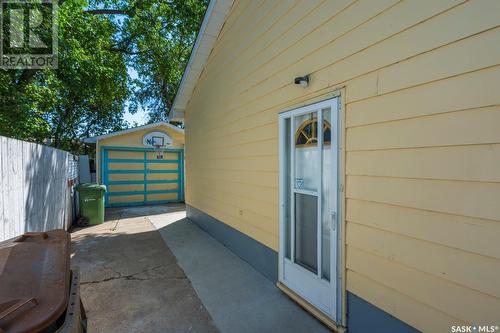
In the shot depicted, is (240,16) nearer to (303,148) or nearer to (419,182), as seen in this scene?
(303,148)

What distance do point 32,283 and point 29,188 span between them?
8.81 ft

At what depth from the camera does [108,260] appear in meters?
4.51

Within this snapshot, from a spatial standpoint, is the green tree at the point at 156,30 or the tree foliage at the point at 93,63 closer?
the tree foliage at the point at 93,63

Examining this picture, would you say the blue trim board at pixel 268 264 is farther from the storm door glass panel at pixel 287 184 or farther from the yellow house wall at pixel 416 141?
the storm door glass panel at pixel 287 184

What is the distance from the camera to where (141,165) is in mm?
10273

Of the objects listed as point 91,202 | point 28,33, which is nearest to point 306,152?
point 91,202

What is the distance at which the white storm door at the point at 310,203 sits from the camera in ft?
8.23

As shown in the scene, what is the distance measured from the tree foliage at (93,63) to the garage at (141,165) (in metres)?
1.82

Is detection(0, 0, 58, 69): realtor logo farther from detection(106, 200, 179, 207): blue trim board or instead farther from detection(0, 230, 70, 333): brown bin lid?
detection(0, 230, 70, 333): brown bin lid

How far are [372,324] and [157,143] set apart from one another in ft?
32.0

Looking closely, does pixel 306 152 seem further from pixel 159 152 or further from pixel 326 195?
pixel 159 152

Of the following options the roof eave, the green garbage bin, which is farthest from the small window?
the green garbage bin

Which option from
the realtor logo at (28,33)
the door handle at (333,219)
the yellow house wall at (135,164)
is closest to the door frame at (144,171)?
the yellow house wall at (135,164)

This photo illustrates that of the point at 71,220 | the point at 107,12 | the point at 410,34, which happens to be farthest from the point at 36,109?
the point at 410,34
